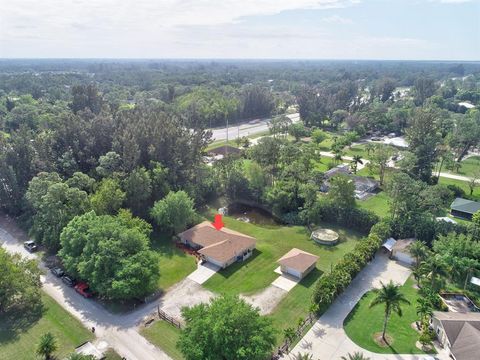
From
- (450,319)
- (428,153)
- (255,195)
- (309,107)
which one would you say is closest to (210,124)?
(309,107)

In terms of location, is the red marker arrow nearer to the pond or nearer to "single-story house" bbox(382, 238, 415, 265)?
the pond

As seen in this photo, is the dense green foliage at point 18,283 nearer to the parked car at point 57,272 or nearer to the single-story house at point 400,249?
the parked car at point 57,272

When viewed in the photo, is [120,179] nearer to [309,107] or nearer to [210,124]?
[210,124]

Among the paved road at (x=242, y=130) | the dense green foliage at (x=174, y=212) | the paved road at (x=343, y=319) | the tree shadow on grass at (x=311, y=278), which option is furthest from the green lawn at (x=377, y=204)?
the paved road at (x=242, y=130)

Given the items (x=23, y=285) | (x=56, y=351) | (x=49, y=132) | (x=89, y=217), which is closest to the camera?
(x=56, y=351)

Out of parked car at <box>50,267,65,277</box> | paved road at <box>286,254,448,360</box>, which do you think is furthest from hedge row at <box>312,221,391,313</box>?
parked car at <box>50,267,65,277</box>

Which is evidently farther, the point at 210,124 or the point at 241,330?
the point at 210,124

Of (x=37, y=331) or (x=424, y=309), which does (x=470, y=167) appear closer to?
(x=424, y=309)
